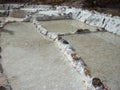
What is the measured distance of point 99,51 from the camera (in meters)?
10.8

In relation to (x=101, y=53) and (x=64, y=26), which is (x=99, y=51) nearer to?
(x=101, y=53)

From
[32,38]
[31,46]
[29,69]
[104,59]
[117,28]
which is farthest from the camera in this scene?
[117,28]

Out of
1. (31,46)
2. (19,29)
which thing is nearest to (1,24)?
(19,29)

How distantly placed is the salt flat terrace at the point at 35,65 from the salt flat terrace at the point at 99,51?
873 millimetres

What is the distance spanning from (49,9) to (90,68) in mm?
12031

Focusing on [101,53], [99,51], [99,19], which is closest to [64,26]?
[99,19]

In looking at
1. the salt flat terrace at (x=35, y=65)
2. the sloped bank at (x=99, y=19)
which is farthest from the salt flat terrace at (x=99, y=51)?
the salt flat terrace at (x=35, y=65)

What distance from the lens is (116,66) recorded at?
9242 mm

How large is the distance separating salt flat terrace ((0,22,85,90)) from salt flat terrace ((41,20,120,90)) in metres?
0.87

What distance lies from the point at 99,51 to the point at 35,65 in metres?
2.98

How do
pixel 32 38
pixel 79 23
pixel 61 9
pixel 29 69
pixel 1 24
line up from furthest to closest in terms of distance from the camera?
pixel 61 9, pixel 79 23, pixel 1 24, pixel 32 38, pixel 29 69

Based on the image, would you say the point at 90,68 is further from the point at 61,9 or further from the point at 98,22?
the point at 61,9

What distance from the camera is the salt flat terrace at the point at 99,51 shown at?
8594 mm

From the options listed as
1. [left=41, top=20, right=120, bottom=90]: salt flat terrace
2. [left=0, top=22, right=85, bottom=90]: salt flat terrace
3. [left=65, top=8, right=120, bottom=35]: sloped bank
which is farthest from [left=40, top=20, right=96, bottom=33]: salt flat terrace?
[left=0, top=22, right=85, bottom=90]: salt flat terrace
